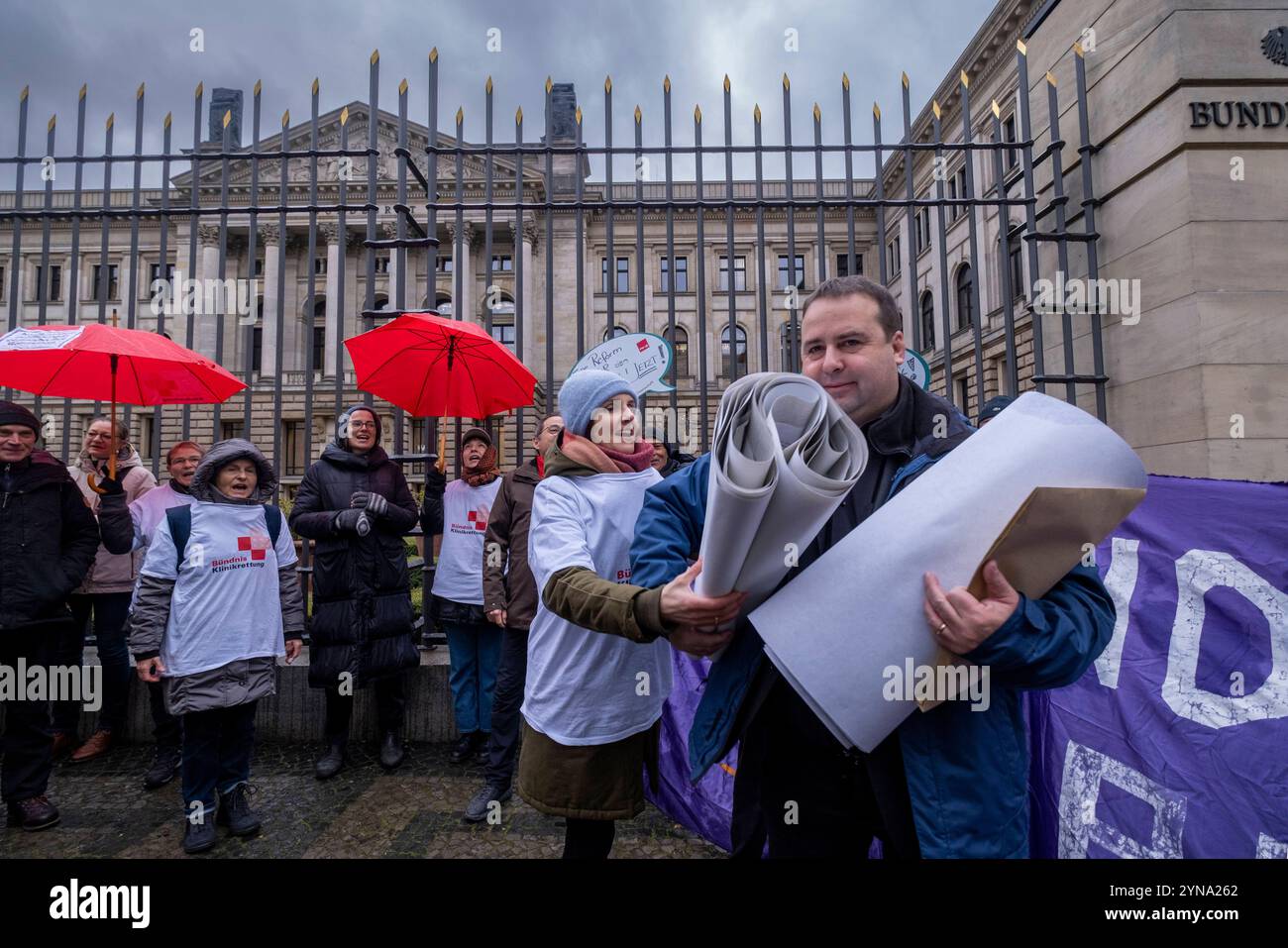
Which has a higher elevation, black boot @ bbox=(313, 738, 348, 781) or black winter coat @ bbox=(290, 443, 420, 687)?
black winter coat @ bbox=(290, 443, 420, 687)

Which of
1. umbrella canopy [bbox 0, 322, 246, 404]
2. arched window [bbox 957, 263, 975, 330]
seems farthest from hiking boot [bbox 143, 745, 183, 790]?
arched window [bbox 957, 263, 975, 330]

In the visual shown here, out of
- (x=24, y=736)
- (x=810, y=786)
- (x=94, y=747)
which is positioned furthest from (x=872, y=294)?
(x=94, y=747)

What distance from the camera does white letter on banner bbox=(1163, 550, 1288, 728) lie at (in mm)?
2086

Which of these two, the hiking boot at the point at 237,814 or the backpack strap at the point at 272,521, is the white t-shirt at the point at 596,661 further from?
the backpack strap at the point at 272,521

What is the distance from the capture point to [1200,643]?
2305 mm

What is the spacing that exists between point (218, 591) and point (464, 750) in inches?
71.1

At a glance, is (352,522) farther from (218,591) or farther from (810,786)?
(810,786)

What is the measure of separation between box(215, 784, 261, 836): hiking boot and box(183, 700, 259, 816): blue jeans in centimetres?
4

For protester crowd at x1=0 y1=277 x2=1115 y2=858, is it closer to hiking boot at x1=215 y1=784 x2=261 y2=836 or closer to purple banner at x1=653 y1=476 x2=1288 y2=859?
hiking boot at x1=215 y1=784 x2=261 y2=836

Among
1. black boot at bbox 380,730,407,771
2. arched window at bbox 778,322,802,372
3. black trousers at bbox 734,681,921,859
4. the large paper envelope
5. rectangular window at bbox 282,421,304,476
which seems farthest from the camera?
rectangular window at bbox 282,421,304,476

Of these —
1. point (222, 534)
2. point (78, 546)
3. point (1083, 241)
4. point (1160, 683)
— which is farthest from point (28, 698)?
point (1083, 241)

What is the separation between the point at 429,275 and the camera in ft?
16.0

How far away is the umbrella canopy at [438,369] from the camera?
4277 mm
